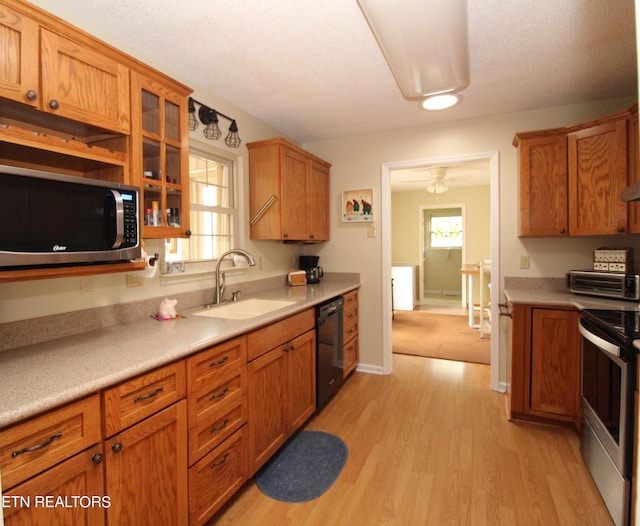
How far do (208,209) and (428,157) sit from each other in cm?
207

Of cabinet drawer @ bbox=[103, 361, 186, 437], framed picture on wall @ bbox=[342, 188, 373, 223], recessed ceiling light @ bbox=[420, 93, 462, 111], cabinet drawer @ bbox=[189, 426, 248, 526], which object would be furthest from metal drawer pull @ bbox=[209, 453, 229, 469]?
framed picture on wall @ bbox=[342, 188, 373, 223]

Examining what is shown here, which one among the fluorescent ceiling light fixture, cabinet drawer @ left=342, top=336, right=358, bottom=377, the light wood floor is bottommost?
the light wood floor

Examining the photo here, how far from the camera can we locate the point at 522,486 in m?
1.82

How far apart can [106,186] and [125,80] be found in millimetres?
543

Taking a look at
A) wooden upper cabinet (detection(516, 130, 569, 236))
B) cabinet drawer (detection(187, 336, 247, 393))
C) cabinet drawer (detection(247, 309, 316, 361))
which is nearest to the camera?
cabinet drawer (detection(187, 336, 247, 393))

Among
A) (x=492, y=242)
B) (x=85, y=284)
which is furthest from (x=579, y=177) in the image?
(x=85, y=284)

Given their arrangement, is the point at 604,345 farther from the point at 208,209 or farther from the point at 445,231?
the point at 445,231

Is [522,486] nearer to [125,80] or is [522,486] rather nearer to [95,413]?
[95,413]

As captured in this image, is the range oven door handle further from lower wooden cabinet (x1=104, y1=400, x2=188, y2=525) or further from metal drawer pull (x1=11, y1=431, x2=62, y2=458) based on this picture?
metal drawer pull (x1=11, y1=431, x2=62, y2=458)

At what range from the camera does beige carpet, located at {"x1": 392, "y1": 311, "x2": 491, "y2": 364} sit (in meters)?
3.92

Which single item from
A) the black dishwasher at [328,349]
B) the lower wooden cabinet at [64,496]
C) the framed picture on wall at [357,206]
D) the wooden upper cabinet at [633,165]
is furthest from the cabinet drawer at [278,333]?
the wooden upper cabinet at [633,165]

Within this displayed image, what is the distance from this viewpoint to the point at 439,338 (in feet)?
14.9

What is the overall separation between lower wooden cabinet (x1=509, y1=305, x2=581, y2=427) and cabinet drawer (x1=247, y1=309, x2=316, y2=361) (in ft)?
4.81

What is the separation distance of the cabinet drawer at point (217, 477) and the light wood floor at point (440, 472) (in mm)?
155
